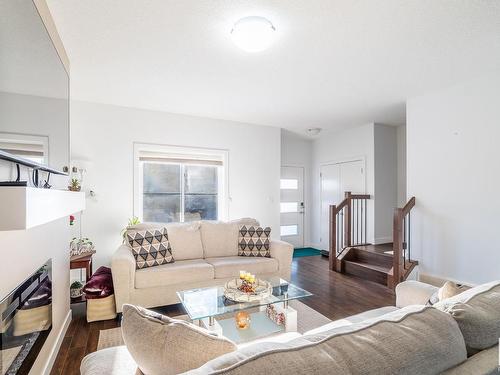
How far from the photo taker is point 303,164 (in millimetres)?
6539

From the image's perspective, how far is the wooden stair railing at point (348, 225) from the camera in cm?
463

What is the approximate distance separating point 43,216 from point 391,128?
5720 mm

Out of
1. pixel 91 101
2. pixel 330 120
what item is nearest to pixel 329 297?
pixel 330 120

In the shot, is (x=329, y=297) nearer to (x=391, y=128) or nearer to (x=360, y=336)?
(x=360, y=336)

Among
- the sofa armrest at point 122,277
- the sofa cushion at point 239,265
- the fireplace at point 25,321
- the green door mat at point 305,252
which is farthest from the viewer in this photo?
the green door mat at point 305,252

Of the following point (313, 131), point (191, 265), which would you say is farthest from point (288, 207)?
point (191, 265)

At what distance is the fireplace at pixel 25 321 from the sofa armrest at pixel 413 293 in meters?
2.29

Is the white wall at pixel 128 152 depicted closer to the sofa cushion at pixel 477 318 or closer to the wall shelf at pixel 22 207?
the wall shelf at pixel 22 207

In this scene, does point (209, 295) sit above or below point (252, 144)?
below

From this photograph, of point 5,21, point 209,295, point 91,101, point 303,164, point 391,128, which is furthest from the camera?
point 303,164

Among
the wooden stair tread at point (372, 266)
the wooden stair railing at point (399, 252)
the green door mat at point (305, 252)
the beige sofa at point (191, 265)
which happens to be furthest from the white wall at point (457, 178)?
the green door mat at point (305, 252)

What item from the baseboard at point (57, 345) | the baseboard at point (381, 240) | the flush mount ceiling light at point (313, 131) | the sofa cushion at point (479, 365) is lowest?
the baseboard at point (57, 345)

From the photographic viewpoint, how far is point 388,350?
72 cm

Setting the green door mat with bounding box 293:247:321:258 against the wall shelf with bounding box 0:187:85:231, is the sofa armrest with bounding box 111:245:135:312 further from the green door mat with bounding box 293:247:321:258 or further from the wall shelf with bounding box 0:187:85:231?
the green door mat with bounding box 293:247:321:258
